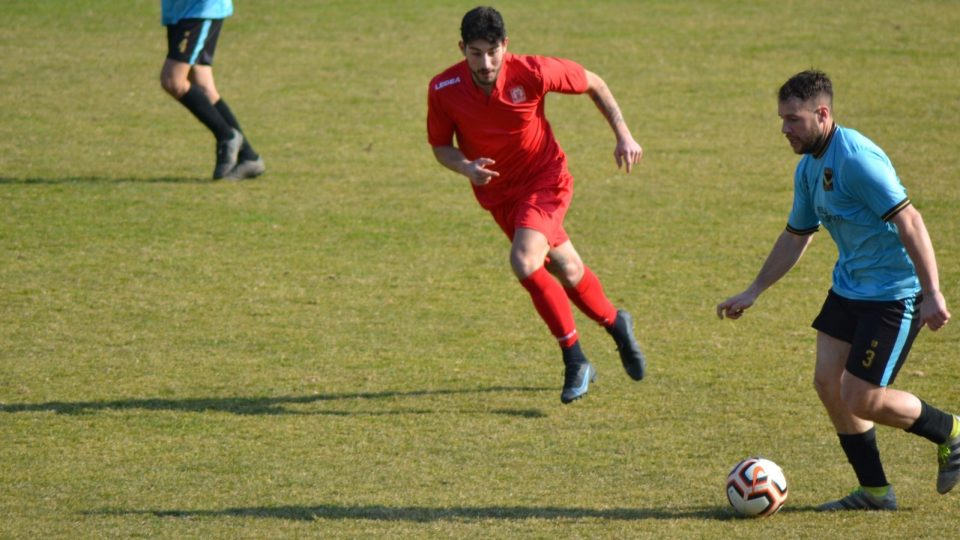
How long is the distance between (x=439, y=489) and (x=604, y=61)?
10.5 m

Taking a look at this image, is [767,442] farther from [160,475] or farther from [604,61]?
[604,61]

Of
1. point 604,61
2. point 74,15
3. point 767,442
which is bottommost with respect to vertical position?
point 74,15

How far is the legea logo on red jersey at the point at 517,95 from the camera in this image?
7133 millimetres

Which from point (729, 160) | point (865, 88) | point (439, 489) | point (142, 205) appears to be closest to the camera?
point (439, 489)

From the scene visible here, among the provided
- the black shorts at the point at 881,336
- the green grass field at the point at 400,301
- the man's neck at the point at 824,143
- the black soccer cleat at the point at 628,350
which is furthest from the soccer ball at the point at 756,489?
the black soccer cleat at the point at 628,350

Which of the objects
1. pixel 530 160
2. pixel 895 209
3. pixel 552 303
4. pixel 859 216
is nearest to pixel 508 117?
pixel 530 160

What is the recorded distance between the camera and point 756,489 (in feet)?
18.2

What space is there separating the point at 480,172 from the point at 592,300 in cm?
106

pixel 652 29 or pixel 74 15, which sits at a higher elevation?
pixel 652 29

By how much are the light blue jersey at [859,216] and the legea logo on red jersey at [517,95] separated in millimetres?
1951

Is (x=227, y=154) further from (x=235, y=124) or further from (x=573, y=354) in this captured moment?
(x=573, y=354)

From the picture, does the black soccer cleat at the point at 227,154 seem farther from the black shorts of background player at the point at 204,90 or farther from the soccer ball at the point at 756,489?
the soccer ball at the point at 756,489

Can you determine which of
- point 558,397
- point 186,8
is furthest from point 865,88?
point 558,397

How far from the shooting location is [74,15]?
18.2m
